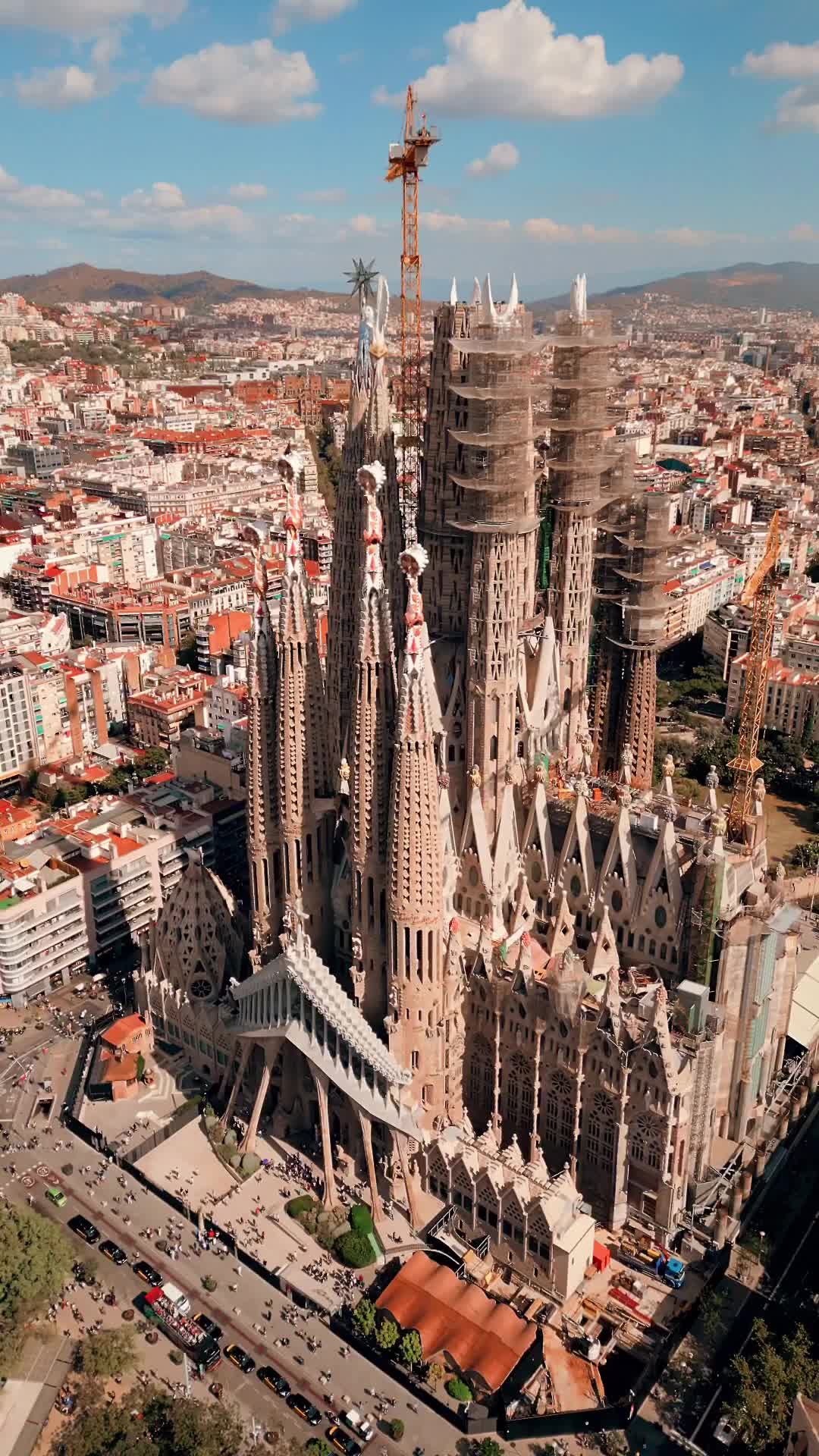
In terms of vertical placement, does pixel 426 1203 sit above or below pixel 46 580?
below

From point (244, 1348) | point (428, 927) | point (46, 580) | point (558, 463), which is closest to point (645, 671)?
point (558, 463)

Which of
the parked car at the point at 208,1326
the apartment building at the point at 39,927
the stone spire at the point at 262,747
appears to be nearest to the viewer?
the parked car at the point at 208,1326

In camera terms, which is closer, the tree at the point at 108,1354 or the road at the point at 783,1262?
the tree at the point at 108,1354

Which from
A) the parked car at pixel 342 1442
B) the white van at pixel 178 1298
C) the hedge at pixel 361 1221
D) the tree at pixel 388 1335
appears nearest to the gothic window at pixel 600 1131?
the hedge at pixel 361 1221

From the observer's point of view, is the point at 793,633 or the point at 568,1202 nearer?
the point at 568,1202

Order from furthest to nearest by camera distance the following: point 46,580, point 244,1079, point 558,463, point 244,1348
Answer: point 46,580 → point 558,463 → point 244,1079 → point 244,1348

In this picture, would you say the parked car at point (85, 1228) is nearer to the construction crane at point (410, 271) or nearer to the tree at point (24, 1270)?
the tree at point (24, 1270)

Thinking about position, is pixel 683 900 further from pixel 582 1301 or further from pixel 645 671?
pixel 645 671

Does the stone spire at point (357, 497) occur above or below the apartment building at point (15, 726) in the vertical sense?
above

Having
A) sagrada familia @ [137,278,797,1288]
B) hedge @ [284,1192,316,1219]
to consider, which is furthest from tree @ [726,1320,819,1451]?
hedge @ [284,1192,316,1219]
